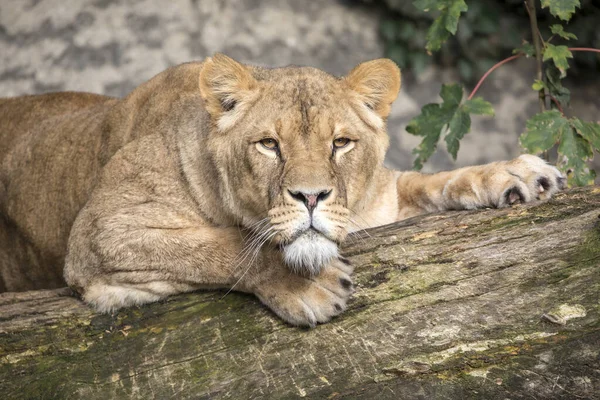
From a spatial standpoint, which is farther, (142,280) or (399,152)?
(399,152)

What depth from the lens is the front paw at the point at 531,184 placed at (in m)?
3.82

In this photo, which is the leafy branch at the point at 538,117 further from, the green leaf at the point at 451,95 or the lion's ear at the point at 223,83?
the lion's ear at the point at 223,83

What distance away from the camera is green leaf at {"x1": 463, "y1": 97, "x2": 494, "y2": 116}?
17.0 feet

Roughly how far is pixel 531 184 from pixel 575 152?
1074 mm

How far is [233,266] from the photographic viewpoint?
361 centimetres

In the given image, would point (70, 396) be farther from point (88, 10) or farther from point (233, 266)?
point (88, 10)

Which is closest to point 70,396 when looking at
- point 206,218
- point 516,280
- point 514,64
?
point 206,218

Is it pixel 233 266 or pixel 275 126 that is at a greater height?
pixel 275 126

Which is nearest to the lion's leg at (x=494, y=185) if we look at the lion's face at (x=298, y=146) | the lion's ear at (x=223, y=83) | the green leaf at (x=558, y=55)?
the lion's face at (x=298, y=146)

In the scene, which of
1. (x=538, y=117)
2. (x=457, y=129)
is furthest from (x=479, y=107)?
(x=538, y=117)

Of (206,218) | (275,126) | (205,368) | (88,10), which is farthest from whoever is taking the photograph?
(88,10)

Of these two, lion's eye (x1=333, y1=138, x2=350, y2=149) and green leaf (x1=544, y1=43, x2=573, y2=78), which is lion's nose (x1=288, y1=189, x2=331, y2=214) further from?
green leaf (x1=544, y1=43, x2=573, y2=78)

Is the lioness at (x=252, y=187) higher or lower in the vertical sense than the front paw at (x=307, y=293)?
higher

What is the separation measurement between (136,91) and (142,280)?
1333mm
